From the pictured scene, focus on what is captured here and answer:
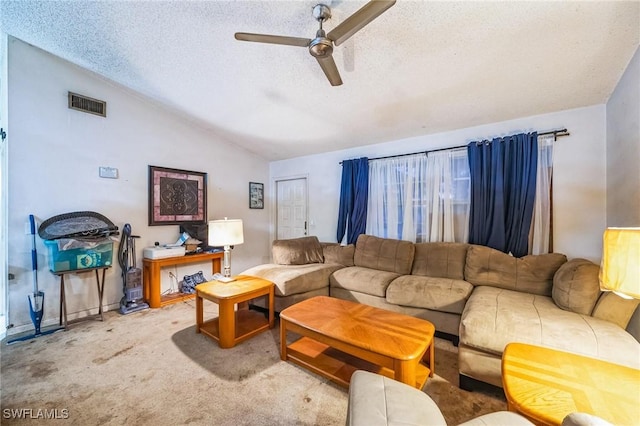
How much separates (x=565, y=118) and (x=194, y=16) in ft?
12.1

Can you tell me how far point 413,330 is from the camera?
5.69ft

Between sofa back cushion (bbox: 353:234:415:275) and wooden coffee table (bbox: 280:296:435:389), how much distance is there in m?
1.20

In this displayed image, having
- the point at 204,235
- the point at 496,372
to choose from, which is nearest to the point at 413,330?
the point at 496,372

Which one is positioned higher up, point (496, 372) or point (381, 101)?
point (381, 101)

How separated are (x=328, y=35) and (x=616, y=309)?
8.57 feet

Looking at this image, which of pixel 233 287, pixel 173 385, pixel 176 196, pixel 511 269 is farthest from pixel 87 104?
pixel 511 269

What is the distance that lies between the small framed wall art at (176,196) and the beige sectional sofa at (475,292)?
157 cm

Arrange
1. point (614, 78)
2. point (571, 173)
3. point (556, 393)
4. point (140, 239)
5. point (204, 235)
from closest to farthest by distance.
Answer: point (556, 393) → point (614, 78) → point (571, 173) → point (140, 239) → point (204, 235)

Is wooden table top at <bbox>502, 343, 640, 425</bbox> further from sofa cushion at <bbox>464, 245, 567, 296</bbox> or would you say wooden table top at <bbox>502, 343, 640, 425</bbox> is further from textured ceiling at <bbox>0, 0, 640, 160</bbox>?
textured ceiling at <bbox>0, 0, 640, 160</bbox>

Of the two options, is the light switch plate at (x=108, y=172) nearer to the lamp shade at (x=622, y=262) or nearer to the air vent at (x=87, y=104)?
the air vent at (x=87, y=104)

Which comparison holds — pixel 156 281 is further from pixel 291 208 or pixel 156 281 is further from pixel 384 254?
pixel 384 254

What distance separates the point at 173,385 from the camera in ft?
5.77

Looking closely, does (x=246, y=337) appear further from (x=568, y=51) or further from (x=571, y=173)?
(x=571, y=173)

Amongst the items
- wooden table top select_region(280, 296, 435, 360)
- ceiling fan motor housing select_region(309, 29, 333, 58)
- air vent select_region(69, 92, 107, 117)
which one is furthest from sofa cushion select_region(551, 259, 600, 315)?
air vent select_region(69, 92, 107, 117)
